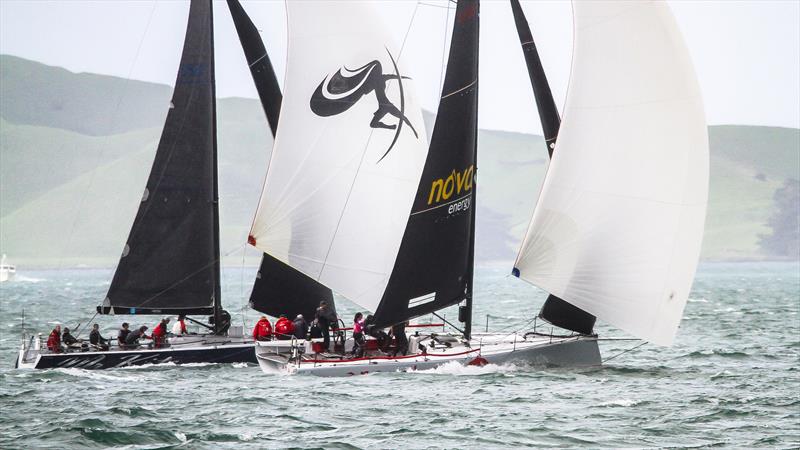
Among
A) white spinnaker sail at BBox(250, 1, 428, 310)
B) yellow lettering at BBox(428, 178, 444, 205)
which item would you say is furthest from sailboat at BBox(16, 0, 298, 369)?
yellow lettering at BBox(428, 178, 444, 205)

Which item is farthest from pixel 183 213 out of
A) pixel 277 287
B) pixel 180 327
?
pixel 277 287

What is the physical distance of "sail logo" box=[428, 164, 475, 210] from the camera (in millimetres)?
27047

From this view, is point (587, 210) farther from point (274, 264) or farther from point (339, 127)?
point (274, 264)

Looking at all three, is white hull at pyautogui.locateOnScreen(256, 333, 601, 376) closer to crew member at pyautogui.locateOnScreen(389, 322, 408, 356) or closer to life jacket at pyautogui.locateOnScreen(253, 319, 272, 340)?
crew member at pyautogui.locateOnScreen(389, 322, 408, 356)

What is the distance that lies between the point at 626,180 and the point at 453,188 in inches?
155

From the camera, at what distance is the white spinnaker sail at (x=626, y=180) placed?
25500 millimetres

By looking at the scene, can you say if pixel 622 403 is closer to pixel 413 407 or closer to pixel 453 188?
pixel 413 407

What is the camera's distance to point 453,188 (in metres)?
27.3

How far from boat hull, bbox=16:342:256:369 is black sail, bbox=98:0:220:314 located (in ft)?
6.02

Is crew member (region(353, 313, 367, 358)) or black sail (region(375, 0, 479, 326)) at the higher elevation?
black sail (region(375, 0, 479, 326))

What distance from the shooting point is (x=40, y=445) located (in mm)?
19781

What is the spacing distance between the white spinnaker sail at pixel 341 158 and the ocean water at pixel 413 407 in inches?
140

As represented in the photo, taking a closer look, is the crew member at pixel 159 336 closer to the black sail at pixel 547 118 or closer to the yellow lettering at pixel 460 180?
the yellow lettering at pixel 460 180

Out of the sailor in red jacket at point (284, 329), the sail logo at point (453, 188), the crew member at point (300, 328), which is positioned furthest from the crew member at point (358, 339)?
the sail logo at point (453, 188)
